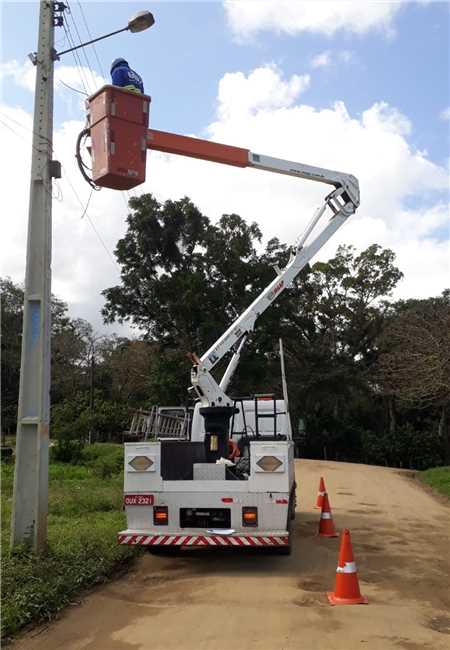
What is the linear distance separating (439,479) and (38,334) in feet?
58.1

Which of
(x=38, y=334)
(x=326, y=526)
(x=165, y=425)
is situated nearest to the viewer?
(x=38, y=334)

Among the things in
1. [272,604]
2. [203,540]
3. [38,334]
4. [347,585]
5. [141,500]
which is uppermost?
[38,334]

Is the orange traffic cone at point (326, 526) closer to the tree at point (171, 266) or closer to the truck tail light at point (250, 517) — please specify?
the truck tail light at point (250, 517)

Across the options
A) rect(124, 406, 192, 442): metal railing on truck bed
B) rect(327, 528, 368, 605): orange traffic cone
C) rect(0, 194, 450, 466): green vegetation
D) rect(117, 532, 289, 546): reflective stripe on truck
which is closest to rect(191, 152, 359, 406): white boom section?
rect(124, 406, 192, 442): metal railing on truck bed

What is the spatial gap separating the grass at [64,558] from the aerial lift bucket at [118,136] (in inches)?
180

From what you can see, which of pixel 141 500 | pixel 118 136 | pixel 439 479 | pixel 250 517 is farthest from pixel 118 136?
pixel 439 479

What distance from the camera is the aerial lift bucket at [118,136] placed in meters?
7.86

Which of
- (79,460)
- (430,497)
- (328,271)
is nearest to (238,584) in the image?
(430,497)

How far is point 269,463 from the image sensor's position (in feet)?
27.2

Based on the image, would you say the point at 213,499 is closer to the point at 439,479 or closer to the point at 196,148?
the point at 196,148

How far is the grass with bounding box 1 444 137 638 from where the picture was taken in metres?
6.21

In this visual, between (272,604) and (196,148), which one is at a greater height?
(196,148)

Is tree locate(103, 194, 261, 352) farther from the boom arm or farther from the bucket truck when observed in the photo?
the bucket truck

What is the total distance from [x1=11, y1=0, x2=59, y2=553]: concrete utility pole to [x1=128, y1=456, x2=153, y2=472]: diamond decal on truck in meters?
1.18
